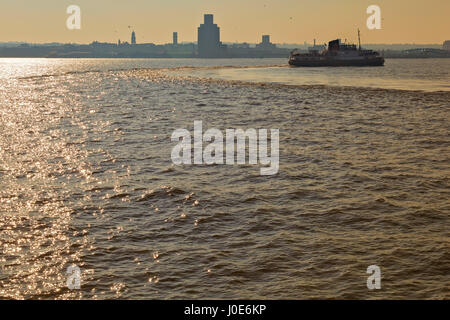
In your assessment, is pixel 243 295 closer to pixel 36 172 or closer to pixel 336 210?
pixel 336 210

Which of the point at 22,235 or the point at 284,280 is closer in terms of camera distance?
the point at 284,280

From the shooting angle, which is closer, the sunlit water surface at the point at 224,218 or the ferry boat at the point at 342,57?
the sunlit water surface at the point at 224,218

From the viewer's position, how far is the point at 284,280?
407 inches

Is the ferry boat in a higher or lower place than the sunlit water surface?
higher

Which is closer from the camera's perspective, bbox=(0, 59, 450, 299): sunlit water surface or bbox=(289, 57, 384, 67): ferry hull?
bbox=(0, 59, 450, 299): sunlit water surface

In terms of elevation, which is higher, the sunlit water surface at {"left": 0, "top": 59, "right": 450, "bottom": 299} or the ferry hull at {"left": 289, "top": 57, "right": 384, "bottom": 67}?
the ferry hull at {"left": 289, "top": 57, "right": 384, "bottom": 67}

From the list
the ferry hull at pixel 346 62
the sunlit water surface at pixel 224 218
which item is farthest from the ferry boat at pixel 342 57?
the sunlit water surface at pixel 224 218

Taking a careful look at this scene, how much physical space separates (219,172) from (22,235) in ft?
29.6

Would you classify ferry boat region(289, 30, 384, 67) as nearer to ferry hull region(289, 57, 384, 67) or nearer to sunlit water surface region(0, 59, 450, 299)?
ferry hull region(289, 57, 384, 67)

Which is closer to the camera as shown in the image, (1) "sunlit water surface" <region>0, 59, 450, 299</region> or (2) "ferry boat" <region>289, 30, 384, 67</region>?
(1) "sunlit water surface" <region>0, 59, 450, 299</region>

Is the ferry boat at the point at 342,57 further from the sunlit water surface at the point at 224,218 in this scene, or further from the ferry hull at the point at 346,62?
the sunlit water surface at the point at 224,218

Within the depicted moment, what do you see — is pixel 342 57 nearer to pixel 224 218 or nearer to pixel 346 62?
pixel 346 62

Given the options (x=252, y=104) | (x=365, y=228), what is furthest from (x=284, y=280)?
(x=252, y=104)

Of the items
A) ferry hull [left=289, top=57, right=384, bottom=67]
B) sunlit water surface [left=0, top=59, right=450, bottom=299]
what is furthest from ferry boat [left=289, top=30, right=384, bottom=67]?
sunlit water surface [left=0, top=59, right=450, bottom=299]
